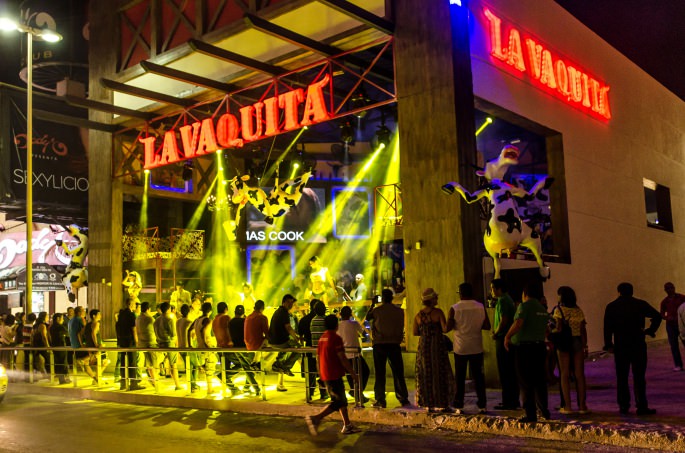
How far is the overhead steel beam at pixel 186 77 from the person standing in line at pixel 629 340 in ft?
39.6

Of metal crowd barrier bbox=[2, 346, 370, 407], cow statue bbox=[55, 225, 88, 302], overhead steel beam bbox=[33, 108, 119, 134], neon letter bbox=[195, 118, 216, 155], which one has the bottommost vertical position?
metal crowd barrier bbox=[2, 346, 370, 407]

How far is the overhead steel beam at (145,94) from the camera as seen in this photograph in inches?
710

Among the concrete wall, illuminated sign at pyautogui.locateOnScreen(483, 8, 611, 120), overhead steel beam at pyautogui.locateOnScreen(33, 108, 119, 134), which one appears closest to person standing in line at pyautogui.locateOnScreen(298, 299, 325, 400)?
the concrete wall

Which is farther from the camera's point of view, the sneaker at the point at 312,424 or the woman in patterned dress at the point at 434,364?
the woman in patterned dress at the point at 434,364

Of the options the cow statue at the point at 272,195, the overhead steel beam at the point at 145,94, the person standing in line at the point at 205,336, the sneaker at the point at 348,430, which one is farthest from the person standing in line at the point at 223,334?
the cow statue at the point at 272,195

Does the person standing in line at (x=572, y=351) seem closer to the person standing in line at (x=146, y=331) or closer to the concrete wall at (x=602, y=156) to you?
the concrete wall at (x=602, y=156)

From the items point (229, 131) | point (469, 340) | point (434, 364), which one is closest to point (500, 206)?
point (469, 340)

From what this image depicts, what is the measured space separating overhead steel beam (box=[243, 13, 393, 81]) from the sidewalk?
24.2 ft

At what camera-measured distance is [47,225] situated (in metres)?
31.1

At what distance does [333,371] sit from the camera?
9.28 m

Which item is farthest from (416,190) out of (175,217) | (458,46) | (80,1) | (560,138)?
(80,1)

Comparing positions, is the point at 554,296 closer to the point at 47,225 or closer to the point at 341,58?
the point at 341,58

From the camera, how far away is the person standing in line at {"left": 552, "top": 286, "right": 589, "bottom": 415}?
30.3ft

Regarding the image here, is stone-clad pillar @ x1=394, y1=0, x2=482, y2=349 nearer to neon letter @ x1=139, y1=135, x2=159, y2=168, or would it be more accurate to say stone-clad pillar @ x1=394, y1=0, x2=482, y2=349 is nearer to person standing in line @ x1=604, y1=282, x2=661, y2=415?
person standing in line @ x1=604, y1=282, x2=661, y2=415
